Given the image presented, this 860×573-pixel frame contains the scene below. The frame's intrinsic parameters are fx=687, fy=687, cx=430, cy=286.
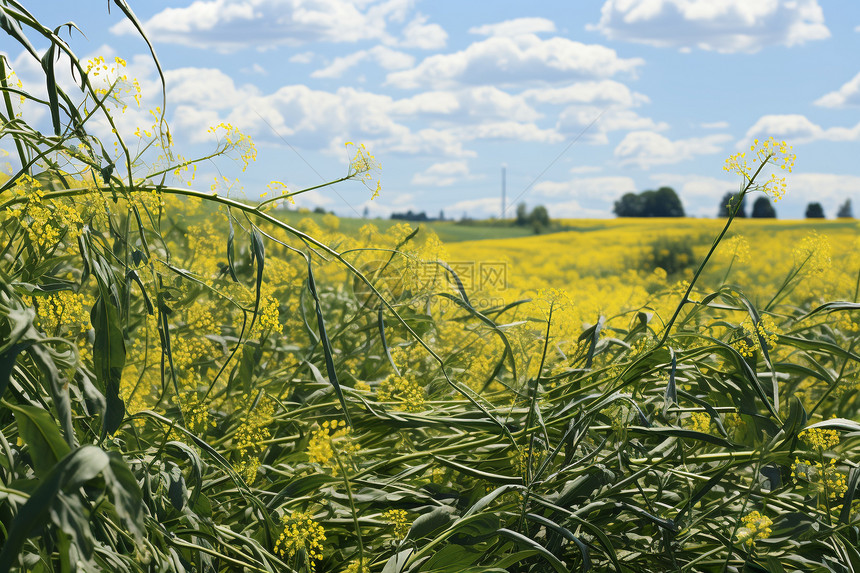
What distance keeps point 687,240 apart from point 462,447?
41.5ft

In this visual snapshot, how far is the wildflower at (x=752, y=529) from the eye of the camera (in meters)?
1.22

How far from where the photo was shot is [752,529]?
1.21 m

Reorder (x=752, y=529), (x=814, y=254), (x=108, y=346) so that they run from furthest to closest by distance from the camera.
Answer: (x=814, y=254), (x=752, y=529), (x=108, y=346)

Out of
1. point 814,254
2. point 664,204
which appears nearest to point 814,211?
point 664,204

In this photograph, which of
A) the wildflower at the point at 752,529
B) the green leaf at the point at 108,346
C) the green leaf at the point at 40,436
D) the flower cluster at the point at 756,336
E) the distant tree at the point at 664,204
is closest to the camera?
the green leaf at the point at 40,436

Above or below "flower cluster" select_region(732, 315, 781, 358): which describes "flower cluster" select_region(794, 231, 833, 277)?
above

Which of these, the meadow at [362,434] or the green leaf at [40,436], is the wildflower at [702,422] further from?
the green leaf at [40,436]

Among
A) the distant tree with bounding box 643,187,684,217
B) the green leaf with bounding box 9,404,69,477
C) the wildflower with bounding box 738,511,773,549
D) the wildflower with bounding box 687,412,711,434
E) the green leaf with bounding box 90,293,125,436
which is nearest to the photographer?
the green leaf with bounding box 9,404,69,477

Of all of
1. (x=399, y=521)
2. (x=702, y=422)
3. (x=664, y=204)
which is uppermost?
(x=664, y=204)

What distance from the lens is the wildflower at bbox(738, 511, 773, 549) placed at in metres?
1.22

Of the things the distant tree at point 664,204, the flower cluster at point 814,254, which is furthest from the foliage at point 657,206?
the flower cluster at point 814,254

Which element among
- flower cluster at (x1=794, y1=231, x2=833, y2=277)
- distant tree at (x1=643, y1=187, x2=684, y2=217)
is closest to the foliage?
distant tree at (x1=643, y1=187, x2=684, y2=217)

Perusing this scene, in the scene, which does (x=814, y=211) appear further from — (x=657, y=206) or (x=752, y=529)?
(x=752, y=529)

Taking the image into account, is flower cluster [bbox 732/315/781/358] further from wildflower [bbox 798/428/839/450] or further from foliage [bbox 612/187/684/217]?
foliage [bbox 612/187/684/217]
